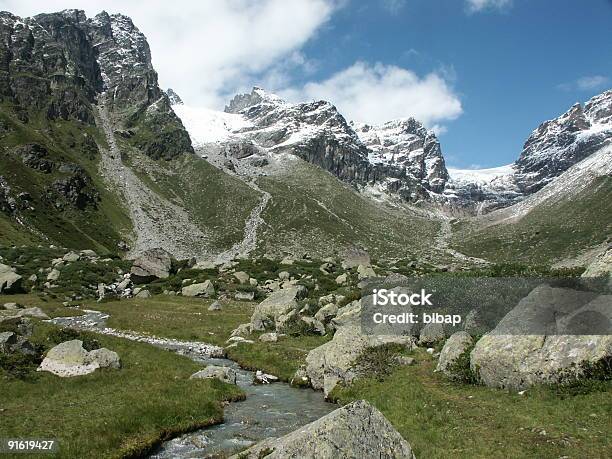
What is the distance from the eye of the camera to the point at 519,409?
20141 mm

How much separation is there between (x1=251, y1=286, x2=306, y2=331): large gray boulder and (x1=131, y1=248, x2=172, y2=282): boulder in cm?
4294

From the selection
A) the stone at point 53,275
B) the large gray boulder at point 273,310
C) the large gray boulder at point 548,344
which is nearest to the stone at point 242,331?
the large gray boulder at point 273,310

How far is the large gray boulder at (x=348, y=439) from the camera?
12.8 meters

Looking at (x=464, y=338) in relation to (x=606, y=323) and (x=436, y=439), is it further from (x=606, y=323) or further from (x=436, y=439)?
(x=436, y=439)

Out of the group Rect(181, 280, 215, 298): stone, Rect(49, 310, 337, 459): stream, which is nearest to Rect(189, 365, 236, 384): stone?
Rect(49, 310, 337, 459): stream

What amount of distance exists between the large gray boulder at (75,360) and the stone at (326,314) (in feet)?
73.8

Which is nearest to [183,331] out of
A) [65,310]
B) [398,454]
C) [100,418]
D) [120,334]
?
[120,334]

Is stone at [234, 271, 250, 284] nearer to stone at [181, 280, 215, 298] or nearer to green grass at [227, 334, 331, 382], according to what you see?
stone at [181, 280, 215, 298]

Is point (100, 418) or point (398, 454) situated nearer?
point (398, 454)

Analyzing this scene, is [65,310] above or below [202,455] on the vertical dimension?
above

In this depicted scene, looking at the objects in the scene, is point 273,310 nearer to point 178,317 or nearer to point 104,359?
point 178,317

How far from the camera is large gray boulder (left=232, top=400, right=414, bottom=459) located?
12766 millimetres

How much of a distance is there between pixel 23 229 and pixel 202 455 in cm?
14002

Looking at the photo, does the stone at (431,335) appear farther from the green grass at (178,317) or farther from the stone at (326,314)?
the green grass at (178,317)
